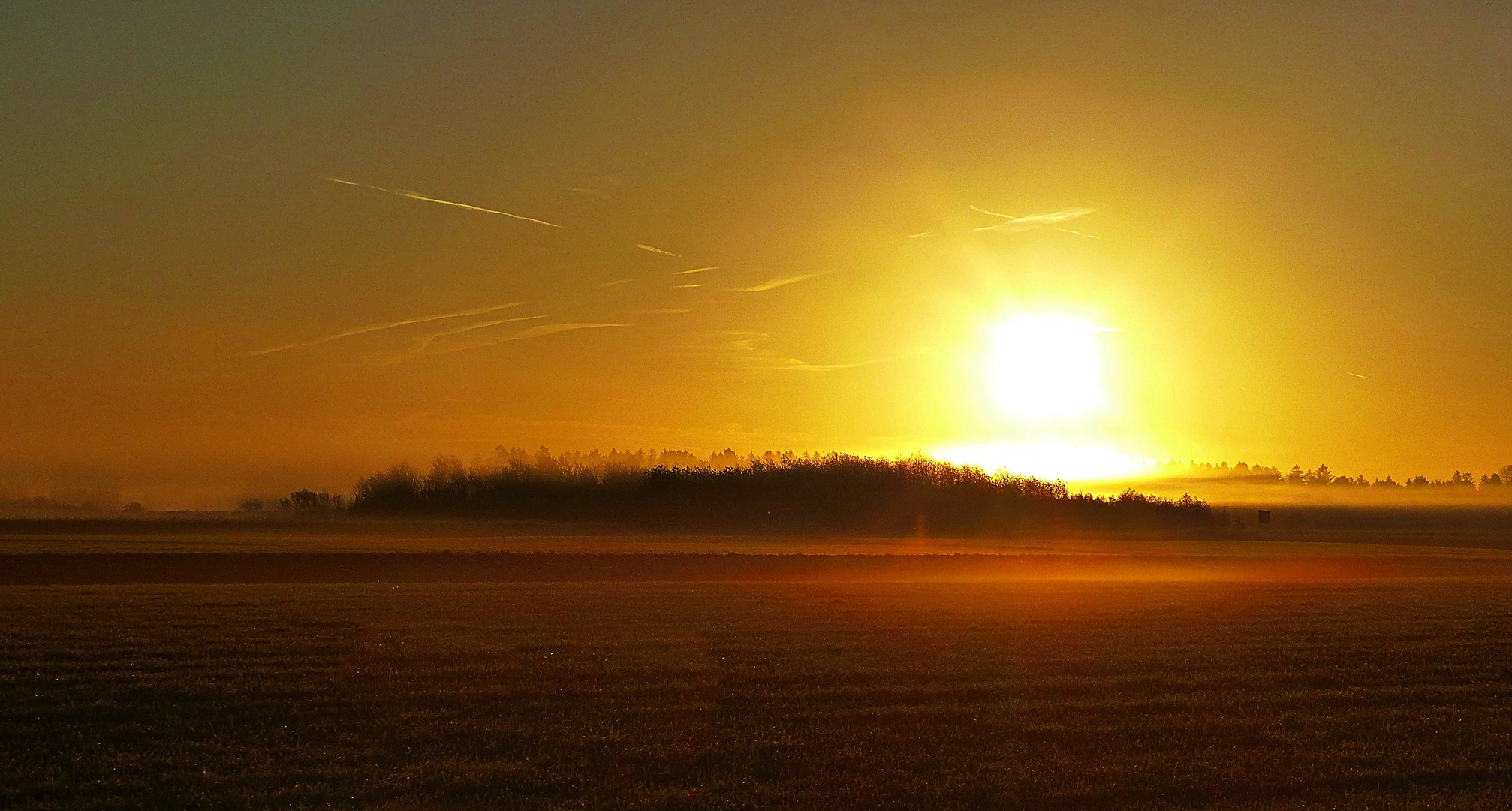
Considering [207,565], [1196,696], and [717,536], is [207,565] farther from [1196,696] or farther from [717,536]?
→ [717,536]

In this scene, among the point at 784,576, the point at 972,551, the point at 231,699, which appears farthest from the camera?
the point at 972,551

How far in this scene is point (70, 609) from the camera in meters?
21.9

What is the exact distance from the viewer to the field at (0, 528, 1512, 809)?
11.0m

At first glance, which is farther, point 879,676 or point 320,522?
point 320,522

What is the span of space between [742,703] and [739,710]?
0.35 meters

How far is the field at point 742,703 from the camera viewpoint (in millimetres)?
11031

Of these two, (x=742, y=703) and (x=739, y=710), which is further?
(x=742, y=703)

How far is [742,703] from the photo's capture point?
46.8ft

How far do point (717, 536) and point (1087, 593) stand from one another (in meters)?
49.8

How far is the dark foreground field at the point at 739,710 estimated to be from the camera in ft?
36.1

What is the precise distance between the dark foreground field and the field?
2.2 inches

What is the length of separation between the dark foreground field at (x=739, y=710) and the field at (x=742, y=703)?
6cm

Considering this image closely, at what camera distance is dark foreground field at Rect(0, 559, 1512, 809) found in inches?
433

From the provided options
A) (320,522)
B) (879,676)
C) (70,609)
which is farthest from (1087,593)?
(320,522)
